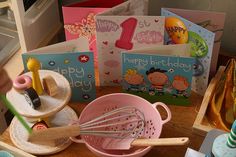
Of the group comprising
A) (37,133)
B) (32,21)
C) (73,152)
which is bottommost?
(73,152)

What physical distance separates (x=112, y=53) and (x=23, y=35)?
25 cm

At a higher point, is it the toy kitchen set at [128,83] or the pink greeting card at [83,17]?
the pink greeting card at [83,17]

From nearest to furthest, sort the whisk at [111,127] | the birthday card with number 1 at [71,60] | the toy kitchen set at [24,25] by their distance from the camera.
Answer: the whisk at [111,127] < the birthday card with number 1 at [71,60] < the toy kitchen set at [24,25]

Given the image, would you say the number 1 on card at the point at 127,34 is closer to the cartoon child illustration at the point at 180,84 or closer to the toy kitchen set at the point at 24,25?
the cartoon child illustration at the point at 180,84

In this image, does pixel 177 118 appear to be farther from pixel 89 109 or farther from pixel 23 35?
pixel 23 35

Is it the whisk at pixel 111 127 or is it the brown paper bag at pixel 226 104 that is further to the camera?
the brown paper bag at pixel 226 104

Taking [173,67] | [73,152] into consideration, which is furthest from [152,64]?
[73,152]

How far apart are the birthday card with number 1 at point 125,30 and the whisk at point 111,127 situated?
14cm

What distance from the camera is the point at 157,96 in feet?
3.22

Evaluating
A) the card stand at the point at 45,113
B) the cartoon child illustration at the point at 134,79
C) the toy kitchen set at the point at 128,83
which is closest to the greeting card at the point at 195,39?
the toy kitchen set at the point at 128,83

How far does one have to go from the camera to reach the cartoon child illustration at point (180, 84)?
930mm

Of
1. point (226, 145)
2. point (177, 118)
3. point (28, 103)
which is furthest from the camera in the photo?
point (177, 118)

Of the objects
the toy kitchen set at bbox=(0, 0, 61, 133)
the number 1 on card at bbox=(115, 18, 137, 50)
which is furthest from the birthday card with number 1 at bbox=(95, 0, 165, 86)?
the toy kitchen set at bbox=(0, 0, 61, 133)

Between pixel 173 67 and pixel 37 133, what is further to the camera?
pixel 173 67
